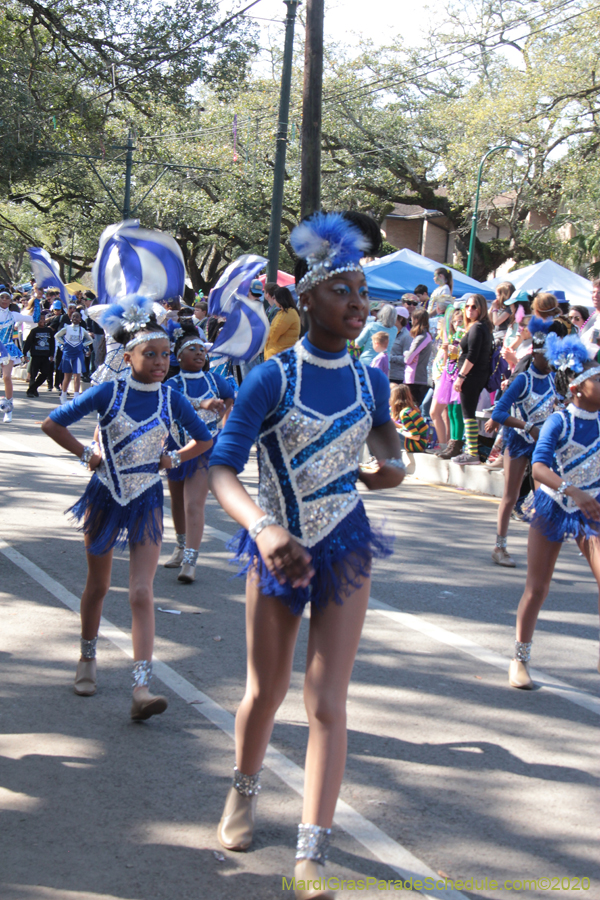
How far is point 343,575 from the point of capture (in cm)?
296

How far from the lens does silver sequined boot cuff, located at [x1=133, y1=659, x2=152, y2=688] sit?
13.8 ft

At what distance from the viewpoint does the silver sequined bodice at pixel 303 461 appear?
2.99 m

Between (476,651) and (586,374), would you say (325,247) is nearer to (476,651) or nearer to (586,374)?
(586,374)

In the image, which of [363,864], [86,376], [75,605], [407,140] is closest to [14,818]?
[363,864]

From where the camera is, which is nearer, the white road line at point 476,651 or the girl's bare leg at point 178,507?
the white road line at point 476,651

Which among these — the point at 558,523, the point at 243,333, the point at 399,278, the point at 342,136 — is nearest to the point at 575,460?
the point at 558,523

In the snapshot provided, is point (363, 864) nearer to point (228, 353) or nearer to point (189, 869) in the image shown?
point (189, 869)

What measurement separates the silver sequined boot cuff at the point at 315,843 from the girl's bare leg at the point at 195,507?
390 cm

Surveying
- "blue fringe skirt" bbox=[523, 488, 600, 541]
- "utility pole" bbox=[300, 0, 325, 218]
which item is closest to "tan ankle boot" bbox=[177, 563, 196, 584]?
"blue fringe skirt" bbox=[523, 488, 600, 541]

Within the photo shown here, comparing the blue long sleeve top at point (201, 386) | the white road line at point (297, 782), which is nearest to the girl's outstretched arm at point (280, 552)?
the white road line at point (297, 782)

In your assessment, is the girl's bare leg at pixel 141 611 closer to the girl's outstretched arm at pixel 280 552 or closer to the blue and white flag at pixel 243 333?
the girl's outstretched arm at pixel 280 552

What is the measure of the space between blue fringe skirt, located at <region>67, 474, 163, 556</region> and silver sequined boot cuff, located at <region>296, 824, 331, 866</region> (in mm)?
1882

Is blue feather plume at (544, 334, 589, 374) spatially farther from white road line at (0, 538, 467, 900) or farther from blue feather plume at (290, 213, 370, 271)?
white road line at (0, 538, 467, 900)

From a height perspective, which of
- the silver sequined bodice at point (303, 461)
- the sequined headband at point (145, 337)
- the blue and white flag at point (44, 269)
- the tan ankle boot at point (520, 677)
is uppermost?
the blue and white flag at point (44, 269)
